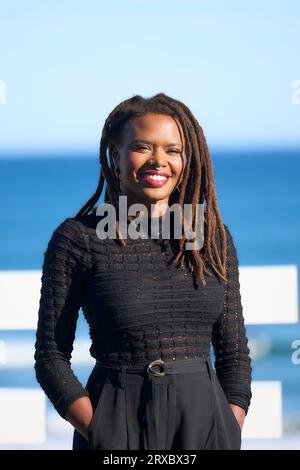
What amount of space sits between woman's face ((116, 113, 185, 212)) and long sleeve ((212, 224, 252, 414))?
0.22 m

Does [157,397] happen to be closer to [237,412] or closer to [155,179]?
[237,412]

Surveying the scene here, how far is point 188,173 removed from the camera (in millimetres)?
2139

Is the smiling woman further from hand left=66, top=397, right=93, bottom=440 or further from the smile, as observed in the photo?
hand left=66, top=397, right=93, bottom=440

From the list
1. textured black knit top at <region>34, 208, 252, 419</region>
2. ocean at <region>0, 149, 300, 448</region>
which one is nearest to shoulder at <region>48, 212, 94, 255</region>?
textured black knit top at <region>34, 208, 252, 419</region>

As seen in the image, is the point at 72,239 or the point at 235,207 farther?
the point at 235,207

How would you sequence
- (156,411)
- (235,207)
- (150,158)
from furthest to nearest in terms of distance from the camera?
1. (235,207)
2. (150,158)
3. (156,411)

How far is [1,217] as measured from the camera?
16.2 ft

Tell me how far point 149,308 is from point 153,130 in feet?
1.21

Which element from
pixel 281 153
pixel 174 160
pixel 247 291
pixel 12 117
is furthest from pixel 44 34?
pixel 174 160

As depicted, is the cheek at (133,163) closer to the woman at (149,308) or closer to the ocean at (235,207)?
the woman at (149,308)

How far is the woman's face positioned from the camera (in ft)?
6.73

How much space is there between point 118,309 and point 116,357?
0.32ft

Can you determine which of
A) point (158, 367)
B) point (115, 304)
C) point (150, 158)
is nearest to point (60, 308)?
point (115, 304)
